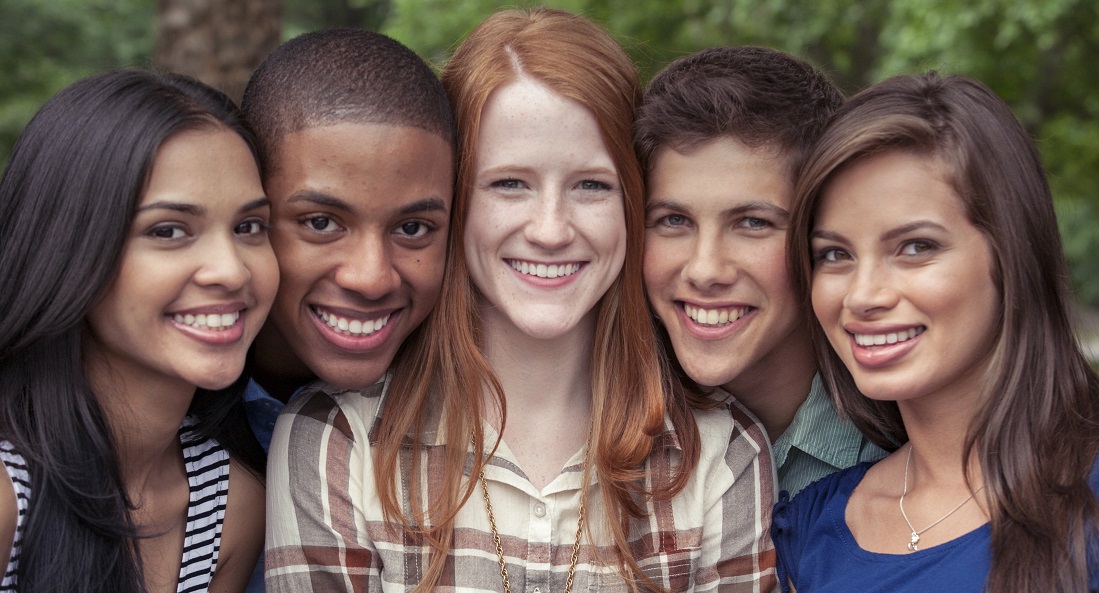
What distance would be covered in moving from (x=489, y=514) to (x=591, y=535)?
0.98ft

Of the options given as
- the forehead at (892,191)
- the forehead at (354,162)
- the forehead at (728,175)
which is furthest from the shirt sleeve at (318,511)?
the forehead at (892,191)

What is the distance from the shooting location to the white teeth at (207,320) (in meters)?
2.73

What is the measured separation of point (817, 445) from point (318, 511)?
4.97 ft

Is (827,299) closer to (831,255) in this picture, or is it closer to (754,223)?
(831,255)

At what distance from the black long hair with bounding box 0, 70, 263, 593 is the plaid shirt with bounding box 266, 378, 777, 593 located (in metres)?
0.48

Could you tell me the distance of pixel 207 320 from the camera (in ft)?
8.99

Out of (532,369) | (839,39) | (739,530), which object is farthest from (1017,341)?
(839,39)

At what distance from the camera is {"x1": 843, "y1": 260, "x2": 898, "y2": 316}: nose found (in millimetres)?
2758

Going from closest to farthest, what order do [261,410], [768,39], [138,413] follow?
[138,413], [261,410], [768,39]

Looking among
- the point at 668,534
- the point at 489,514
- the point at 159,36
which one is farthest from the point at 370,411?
the point at 159,36

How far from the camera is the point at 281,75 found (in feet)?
10.0

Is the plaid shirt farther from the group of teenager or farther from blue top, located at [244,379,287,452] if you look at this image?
blue top, located at [244,379,287,452]

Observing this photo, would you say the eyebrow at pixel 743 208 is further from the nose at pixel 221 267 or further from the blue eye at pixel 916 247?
the nose at pixel 221 267

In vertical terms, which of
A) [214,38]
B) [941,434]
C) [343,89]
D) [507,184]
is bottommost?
[941,434]
